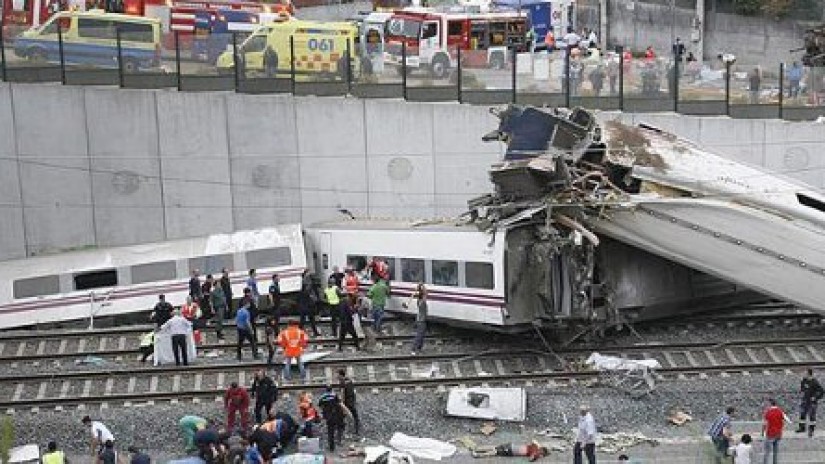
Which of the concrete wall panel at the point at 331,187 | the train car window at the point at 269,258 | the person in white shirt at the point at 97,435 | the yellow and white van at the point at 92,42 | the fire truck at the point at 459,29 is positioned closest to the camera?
the person in white shirt at the point at 97,435

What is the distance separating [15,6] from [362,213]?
51.0 feet

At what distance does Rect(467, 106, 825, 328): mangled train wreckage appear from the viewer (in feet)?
85.7

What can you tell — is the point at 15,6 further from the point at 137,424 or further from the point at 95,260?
the point at 137,424

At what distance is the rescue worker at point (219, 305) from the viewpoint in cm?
2784

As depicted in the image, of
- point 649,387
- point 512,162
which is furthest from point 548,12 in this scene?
point 649,387

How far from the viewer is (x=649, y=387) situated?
24703 millimetres

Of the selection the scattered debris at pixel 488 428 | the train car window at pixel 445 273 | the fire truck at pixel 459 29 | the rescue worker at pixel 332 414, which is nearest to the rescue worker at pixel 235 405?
the rescue worker at pixel 332 414

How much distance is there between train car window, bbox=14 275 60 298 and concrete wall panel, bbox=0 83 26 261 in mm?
5306

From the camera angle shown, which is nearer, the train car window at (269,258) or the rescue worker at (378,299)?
the rescue worker at (378,299)

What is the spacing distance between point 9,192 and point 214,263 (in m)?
7.46

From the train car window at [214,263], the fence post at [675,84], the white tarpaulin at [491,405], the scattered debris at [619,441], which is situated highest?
the fence post at [675,84]

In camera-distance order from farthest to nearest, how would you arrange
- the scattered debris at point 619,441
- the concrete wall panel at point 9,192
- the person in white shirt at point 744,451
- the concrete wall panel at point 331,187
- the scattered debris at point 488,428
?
the concrete wall panel at point 331,187 → the concrete wall panel at point 9,192 → the scattered debris at point 488,428 → the scattered debris at point 619,441 → the person in white shirt at point 744,451

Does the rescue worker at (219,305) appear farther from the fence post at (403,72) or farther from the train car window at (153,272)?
the fence post at (403,72)

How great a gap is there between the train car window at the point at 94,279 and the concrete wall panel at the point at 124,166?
5105mm
